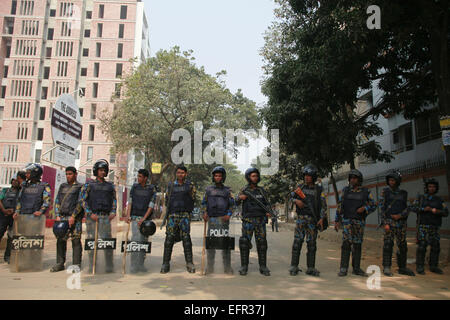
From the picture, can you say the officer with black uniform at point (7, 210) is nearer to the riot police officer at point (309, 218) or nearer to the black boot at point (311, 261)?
the riot police officer at point (309, 218)

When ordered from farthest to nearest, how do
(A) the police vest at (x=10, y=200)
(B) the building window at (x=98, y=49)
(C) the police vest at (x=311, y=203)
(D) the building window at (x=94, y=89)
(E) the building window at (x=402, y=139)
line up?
(B) the building window at (x=98, y=49) < (D) the building window at (x=94, y=89) < (E) the building window at (x=402, y=139) < (A) the police vest at (x=10, y=200) < (C) the police vest at (x=311, y=203)

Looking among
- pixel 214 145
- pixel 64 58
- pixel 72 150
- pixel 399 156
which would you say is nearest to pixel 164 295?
pixel 72 150

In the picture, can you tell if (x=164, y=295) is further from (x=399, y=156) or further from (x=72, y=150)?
(x=399, y=156)

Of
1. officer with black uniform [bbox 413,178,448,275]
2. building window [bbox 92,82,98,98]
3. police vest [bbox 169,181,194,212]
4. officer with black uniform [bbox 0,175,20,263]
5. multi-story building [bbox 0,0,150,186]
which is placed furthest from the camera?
building window [bbox 92,82,98,98]

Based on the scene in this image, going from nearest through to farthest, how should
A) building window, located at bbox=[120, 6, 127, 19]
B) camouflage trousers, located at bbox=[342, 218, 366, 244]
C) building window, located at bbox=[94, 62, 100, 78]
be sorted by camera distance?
camouflage trousers, located at bbox=[342, 218, 366, 244] → building window, located at bbox=[94, 62, 100, 78] → building window, located at bbox=[120, 6, 127, 19]

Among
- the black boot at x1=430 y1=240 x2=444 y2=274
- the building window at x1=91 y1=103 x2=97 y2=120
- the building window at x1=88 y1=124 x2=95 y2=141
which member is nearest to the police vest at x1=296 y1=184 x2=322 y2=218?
the black boot at x1=430 y1=240 x2=444 y2=274

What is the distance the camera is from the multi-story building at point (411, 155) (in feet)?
47.3

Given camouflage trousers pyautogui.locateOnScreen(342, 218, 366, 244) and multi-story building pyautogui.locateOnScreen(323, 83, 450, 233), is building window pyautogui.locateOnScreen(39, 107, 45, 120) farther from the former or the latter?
camouflage trousers pyautogui.locateOnScreen(342, 218, 366, 244)

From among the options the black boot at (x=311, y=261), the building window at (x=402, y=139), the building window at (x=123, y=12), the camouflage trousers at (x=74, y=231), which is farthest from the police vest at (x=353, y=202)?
the building window at (x=123, y=12)

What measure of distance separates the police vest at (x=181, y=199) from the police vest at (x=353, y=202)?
2890 mm

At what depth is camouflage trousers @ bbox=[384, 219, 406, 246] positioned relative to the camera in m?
6.56

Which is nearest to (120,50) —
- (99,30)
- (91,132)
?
(99,30)

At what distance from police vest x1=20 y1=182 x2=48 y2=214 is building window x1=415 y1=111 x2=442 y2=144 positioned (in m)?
15.4

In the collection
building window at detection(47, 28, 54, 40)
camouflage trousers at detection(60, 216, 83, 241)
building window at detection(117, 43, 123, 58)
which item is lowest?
camouflage trousers at detection(60, 216, 83, 241)
